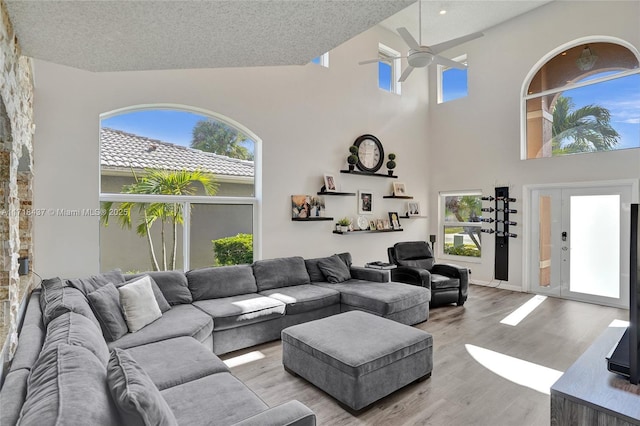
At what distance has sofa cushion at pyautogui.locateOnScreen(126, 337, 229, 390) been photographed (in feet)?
6.65

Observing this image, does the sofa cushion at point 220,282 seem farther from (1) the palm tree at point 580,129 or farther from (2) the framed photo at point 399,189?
(1) the palm tree at point 580,129

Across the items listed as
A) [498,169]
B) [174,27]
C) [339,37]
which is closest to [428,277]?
[498,169]

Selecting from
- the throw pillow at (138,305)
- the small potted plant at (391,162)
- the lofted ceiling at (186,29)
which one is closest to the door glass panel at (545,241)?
the small potted plant at (391,162)

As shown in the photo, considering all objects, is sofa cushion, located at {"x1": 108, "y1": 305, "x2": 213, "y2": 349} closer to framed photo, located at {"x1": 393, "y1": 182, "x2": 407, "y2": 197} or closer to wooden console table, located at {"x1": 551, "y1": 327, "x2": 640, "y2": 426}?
wooden console table, located at {"x1": 551, "y1": 327, "x2": 640, "y2": 426}

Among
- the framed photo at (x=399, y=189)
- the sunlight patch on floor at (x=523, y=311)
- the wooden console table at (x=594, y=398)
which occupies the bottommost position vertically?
the sunlight patch on floor at (x=523, y=311)

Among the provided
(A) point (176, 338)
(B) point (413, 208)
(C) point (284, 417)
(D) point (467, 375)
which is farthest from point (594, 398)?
(B) point (413, 208)

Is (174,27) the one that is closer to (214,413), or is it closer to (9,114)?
(9,114)

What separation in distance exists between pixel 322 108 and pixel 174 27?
3937 millimetres

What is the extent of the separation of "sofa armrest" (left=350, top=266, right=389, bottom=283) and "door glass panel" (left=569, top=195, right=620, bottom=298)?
10.9ft

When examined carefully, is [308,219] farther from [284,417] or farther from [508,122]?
[508,122]

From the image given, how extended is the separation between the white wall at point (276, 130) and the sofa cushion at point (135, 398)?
290 centimetres

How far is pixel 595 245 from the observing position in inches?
208

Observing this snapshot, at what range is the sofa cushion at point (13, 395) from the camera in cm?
119

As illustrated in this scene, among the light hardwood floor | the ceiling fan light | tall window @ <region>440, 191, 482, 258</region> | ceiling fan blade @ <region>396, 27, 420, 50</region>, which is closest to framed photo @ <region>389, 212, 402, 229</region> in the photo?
tall window @ <region>440, 191, 482, 258</region>
